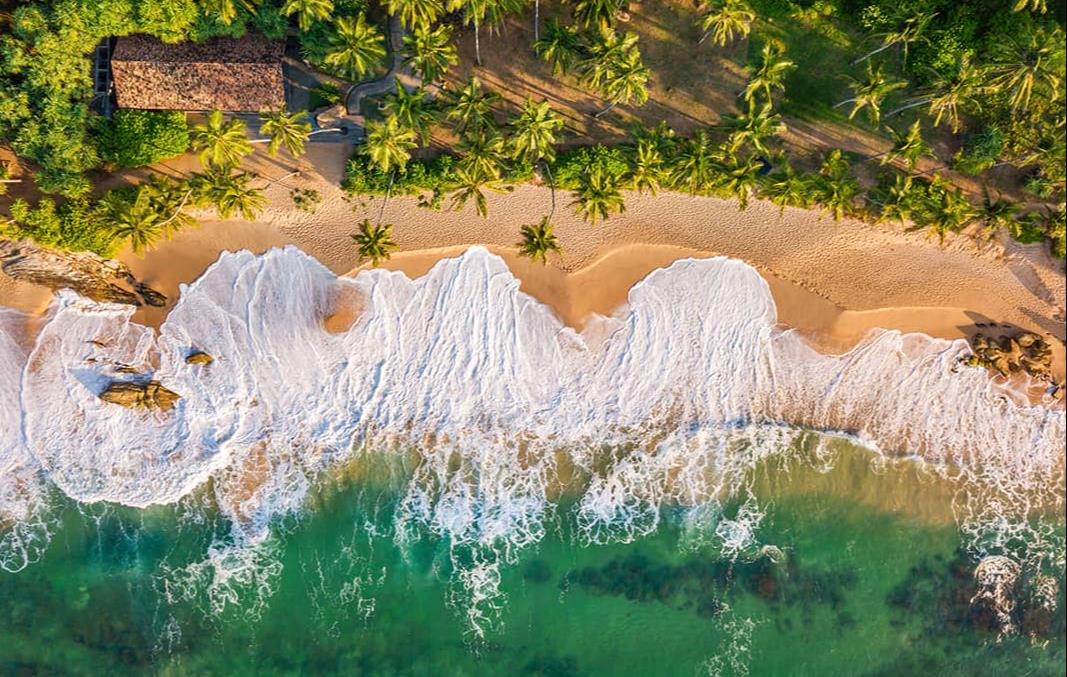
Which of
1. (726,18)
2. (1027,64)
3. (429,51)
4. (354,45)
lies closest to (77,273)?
(354,45)

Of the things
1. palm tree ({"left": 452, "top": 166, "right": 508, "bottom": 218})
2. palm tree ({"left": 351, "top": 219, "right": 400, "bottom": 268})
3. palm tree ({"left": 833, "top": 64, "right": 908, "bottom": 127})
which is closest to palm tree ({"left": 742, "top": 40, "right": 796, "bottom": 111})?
palm tree ({"left": 833, "top": 64, "right": 908, "bottom": 127})

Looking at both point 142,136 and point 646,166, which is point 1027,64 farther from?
point 142,136

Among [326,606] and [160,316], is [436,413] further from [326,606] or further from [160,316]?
[160,316]

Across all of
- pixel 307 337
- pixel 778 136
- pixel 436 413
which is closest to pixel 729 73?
pixel 778 136

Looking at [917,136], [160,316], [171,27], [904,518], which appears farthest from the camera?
[904,518]

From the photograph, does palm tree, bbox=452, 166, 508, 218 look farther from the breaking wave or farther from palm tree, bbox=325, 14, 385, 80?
palm tree, bbox=325, 14, 385, 80

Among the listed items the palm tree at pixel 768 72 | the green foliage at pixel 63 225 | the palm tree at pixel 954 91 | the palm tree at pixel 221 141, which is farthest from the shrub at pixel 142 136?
the palm tree at pixel 954 91

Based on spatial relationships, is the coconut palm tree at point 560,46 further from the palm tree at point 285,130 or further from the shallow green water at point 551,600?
the shallow green water at point 551,600
